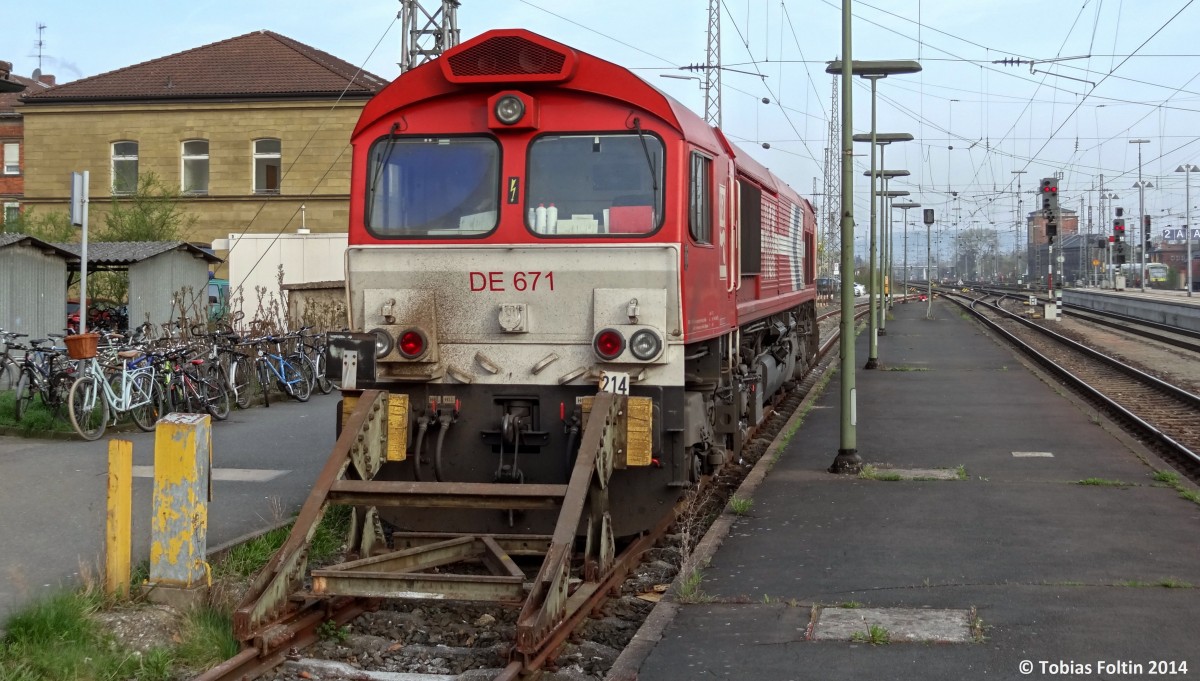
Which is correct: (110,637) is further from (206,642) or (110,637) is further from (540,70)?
(540,70)

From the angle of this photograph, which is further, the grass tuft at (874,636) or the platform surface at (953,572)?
the grass tuft at (874,636)

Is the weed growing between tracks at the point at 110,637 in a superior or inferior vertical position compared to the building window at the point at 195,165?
inferior

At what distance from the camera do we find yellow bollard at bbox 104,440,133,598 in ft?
22.7

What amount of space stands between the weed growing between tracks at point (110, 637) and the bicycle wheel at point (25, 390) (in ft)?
24.5

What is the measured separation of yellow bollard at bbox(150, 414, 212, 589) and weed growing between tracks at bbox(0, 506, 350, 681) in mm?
200

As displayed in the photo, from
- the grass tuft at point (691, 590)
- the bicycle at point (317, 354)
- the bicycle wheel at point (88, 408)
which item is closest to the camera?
the grass tuft at point (691, 590)

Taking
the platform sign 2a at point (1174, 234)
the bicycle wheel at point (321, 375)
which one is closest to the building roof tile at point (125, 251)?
the bicycle wheel at point (321, 375)

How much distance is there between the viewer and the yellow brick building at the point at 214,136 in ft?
119

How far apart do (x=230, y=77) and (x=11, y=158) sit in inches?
749

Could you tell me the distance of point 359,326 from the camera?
8266 mm

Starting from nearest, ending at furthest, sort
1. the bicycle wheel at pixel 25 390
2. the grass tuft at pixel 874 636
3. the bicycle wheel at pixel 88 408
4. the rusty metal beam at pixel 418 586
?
the grass tuft at pixel 874 636 < the rusty metal beam at pixel 418 586 < the bicycle wheel at pixel 88 408 < the bicycle wheel at pixel 25 390

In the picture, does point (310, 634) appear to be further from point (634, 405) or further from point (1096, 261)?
point (1096, 261)

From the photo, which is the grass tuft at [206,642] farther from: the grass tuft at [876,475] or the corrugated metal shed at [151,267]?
the corrugated metal shed at [151,267]

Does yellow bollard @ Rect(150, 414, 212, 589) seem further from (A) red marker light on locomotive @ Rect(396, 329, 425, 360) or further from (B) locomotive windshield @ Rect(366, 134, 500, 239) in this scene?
(B) locomotive windshield @ Rect(366, 134, 500, 239)
